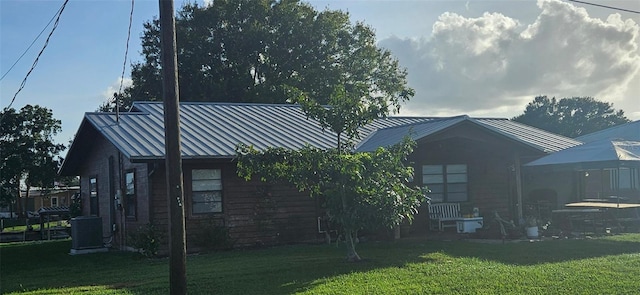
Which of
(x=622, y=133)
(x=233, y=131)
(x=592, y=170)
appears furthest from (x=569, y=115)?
(x=233, y=131)

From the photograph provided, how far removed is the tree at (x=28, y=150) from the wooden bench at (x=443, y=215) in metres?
Result: 36.8

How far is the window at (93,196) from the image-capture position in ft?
69.8

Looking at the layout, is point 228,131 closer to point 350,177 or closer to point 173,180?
point 350,177

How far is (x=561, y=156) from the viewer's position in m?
18.9

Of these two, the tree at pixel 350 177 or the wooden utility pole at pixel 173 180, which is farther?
the tree at pixel 350 177

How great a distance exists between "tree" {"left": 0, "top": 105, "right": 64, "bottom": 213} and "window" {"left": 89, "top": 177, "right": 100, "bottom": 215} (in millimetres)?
27447

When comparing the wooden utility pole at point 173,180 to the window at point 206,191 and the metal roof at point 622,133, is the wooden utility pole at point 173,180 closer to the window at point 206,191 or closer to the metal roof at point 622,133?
the window at point 206,191

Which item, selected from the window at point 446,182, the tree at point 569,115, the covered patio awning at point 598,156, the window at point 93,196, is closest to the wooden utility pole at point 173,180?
the window at point 446,182

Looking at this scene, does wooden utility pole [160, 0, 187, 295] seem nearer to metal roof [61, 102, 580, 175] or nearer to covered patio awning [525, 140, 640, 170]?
metal roof [61, 102, 580, 175]

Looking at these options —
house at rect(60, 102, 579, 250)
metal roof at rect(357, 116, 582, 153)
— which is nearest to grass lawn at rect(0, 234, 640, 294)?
house at rect(60, 102, 579, 250)

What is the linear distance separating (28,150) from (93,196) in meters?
29.7

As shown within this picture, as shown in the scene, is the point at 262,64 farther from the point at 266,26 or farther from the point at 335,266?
the point at 335,266

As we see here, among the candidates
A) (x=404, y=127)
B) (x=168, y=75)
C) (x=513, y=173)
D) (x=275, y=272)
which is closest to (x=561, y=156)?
(x=513, y=173)

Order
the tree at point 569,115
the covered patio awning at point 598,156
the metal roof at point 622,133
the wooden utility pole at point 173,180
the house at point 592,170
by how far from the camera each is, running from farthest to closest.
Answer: the tree at point 569,115
the metal roof at point 622,133
the house at point 592,170
the covered patio awning at point 598,156
the wooden utility pole at point 173,180
